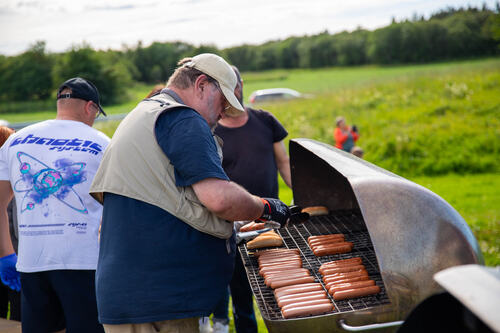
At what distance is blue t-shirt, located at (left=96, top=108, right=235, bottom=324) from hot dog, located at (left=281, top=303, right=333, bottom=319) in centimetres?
51

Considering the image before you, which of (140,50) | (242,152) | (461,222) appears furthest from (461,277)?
(140,50)

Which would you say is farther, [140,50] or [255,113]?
[140,50]

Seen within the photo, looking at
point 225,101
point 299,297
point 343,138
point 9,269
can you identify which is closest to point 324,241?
point 299,297

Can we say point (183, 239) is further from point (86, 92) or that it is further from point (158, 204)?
point (86, 92)

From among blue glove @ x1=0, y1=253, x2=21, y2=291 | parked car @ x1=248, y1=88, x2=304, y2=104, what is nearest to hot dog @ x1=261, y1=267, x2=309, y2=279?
blue glove @ x1=0, y1=253, x2=21, y2=291

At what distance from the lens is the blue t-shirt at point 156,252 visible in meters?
2.18

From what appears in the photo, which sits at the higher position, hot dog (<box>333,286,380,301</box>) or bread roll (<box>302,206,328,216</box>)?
bread roll (<box>302,206,328,216</box>)

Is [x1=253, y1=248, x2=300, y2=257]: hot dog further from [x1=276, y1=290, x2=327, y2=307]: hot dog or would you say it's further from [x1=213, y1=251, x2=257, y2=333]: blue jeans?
[x1=213, y1=251, x2=257, y2=333]: blue jeans

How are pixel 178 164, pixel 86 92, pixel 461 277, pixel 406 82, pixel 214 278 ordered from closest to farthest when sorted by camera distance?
pixel 461 277 < pixel 178 164 < pixel 214 278 < pixel 86 92 < pixel 406 82

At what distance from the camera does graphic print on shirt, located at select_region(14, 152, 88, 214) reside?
3113 mm

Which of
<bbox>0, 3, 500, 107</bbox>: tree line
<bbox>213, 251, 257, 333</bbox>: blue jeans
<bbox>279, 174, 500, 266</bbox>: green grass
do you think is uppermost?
<bbox>0, 3, 500, 107</bbox>: tree line

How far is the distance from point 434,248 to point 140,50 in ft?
145

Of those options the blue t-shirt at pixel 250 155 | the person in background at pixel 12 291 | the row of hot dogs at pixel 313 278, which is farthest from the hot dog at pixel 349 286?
the person in background at pixel 12 291

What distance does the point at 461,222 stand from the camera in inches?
89.1
